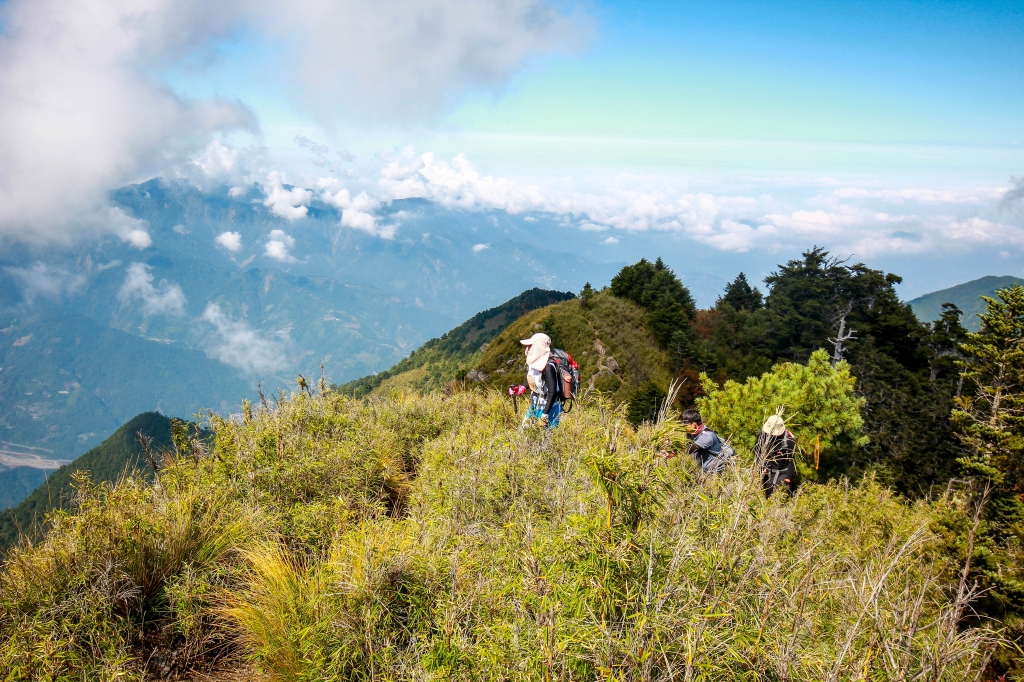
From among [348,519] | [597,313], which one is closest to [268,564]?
[348,519]

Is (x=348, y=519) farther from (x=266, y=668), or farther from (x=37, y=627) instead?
(x=37, y=627)

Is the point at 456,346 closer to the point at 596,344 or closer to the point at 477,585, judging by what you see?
the point at 596,344

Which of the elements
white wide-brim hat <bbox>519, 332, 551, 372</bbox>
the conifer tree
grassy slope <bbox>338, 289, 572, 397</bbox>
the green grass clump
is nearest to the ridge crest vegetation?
the green grass clump

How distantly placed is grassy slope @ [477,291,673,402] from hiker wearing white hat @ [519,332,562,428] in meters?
32.5

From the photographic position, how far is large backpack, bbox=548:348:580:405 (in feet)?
21.1

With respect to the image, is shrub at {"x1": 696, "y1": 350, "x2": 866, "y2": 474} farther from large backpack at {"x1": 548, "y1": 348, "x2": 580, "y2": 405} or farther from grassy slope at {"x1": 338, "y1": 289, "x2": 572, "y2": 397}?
grassy slope at {"x1": 338, "y1": 289, "x2": 572, "y2": 397}

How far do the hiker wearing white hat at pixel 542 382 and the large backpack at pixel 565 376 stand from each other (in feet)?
0.11

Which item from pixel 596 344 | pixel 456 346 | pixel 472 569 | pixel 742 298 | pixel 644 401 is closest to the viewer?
pixel 472 569

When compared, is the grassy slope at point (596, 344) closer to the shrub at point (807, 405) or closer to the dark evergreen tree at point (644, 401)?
the dark evergreen tree at point (644, 401)

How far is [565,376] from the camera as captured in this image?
645 centimetres

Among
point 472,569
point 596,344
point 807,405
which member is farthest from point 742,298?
point 472,569

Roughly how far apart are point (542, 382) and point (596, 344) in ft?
134

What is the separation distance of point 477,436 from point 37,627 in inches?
164

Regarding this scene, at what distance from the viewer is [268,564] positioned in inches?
133
